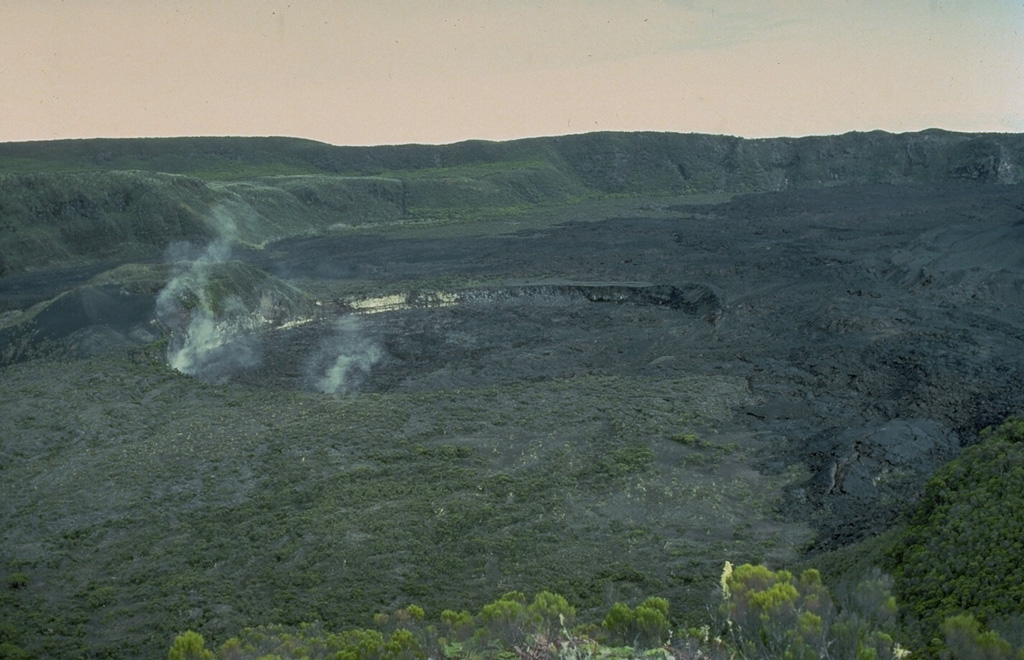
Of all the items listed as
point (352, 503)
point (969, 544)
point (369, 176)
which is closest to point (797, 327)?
point (352, 503)

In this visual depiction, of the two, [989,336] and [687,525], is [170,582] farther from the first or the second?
[989,336]

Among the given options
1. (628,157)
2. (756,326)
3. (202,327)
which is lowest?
(202,327)

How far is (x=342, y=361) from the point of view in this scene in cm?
3409

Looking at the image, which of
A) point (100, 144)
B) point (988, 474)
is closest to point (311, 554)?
point (988, 474)

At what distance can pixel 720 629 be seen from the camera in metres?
11.4

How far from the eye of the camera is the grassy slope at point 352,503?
15930 mm

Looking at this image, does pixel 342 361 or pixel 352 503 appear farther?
pixel 342 361

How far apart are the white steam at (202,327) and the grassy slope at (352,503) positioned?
5.58 meters

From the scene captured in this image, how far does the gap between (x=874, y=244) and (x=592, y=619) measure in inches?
1820

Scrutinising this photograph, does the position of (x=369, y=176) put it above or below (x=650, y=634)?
above

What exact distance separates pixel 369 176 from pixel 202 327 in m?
70.2

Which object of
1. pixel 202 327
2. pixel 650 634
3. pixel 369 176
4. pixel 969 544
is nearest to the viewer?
pixel 650 634

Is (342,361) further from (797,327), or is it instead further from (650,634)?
(650,634)

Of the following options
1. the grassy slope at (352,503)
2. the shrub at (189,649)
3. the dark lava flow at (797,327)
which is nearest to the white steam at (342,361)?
the dark lava flow at (797,327)
